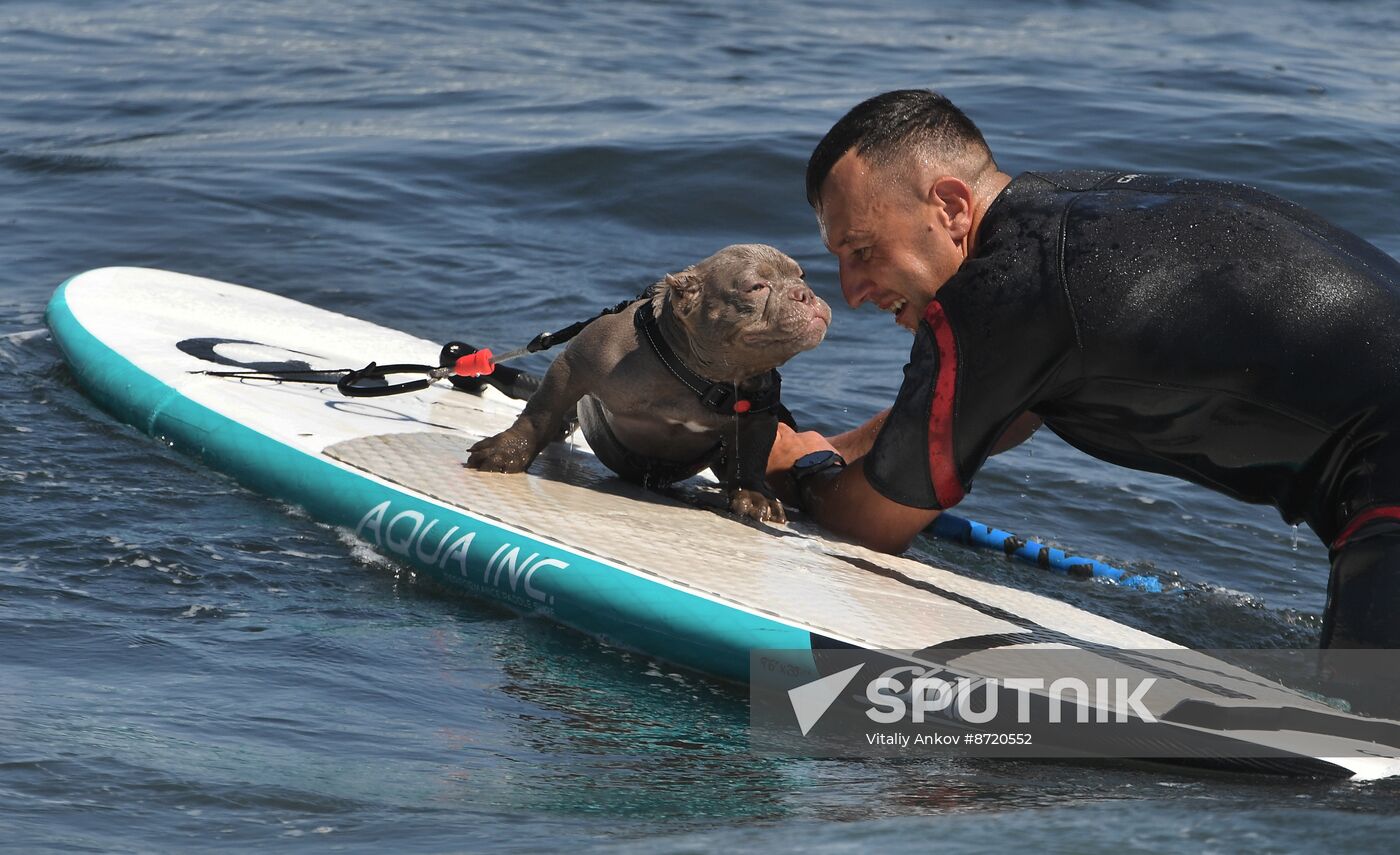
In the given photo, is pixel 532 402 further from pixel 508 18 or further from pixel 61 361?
pixel 508 18

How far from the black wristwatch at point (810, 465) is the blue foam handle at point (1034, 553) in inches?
27.4

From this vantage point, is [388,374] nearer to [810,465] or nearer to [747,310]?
[810,465]

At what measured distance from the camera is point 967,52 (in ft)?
58.6

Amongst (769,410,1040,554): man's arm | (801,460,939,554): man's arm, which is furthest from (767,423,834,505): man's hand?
(801,460,939,554): man's arm

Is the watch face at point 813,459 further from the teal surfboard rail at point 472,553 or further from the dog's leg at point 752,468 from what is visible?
the teal surfboard rail at point 472,553

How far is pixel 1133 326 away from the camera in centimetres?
390

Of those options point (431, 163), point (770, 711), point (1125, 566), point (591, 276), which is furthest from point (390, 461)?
point (431, 163)

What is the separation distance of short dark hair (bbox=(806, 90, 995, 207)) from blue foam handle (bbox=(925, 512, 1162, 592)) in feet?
7.53

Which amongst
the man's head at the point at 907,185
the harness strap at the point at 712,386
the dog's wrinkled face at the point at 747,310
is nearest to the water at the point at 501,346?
the harness strap at the point at 712,386

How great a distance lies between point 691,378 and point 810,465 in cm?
71

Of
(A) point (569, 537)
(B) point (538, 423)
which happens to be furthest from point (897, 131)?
(B) point (538, 423)

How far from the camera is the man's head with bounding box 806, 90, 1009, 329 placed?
4.20m

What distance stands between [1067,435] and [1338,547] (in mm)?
770

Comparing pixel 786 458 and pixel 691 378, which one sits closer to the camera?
pixel 691 378
